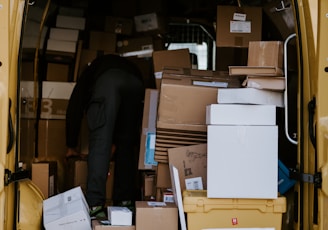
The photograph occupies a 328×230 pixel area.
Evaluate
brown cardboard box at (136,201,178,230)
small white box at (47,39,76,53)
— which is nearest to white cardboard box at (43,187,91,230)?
brown cardboard box at (136,201,178,230)

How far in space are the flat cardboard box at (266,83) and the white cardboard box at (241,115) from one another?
0.47 feet

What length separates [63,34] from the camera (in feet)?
16.7

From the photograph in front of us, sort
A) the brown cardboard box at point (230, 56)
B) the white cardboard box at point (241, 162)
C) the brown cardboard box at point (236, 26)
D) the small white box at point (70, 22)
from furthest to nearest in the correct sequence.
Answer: the small white box at point (70, 22) → the brown cardboard box at point (230, 56) → the brown cardboard box at point (236, 26) → the white cardboard box at point (241, 162)

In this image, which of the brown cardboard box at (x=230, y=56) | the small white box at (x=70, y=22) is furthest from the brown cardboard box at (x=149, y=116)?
the small white box at (x=70, y=22)

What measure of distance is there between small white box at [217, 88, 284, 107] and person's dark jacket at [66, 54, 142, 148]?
1405mm

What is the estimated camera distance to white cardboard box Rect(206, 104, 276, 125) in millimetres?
2934

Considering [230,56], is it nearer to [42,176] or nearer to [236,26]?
[236,26]

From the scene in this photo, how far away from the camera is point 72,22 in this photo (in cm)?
521

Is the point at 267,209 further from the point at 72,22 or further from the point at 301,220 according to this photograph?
the point at 72,22

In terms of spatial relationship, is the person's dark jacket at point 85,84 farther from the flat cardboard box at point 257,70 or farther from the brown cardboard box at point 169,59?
the flat cardboard box at point 257,70

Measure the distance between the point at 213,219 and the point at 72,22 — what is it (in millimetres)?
2858

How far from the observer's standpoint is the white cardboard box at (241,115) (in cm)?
293

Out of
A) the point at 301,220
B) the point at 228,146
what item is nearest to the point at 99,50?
the point at 228,146

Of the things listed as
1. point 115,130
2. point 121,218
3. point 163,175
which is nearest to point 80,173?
point 115,130
